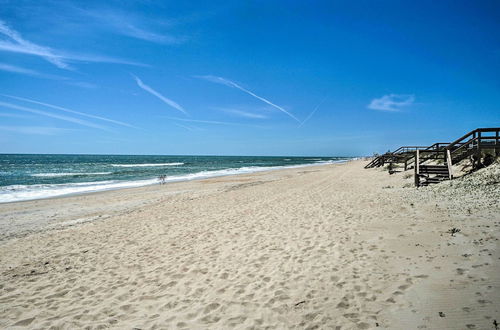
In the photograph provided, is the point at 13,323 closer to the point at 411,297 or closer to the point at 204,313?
the point at 204,313

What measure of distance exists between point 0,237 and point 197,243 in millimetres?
7925

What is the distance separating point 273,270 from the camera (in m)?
5.30

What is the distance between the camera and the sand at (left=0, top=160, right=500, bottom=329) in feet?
12.4

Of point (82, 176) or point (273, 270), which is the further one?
point (82, 176)

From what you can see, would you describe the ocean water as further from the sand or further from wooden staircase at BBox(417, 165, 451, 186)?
wooden staircase at BBox(417, 165, 451, 186)

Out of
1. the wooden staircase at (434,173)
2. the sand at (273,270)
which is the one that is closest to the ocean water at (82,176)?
the sand at (273,270)

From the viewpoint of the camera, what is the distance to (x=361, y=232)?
23.3 ft

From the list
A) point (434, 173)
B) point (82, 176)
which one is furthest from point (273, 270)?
point (82, 176)

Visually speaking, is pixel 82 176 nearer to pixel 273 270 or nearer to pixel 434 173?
pixel 273 270

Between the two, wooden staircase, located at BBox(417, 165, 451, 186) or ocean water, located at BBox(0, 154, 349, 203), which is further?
ocean water, located at BBox(0, 154, 349, 203)

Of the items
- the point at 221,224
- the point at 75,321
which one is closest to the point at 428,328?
the point at 75,321

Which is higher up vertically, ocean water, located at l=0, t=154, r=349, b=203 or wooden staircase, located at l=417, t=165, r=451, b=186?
wooden staircase, located at l=417, t=165, r=451, b=186

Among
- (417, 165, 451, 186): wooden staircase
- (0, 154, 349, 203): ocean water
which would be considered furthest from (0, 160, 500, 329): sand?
(0, 154, 349, 203): ocean water

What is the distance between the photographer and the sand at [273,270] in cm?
377
